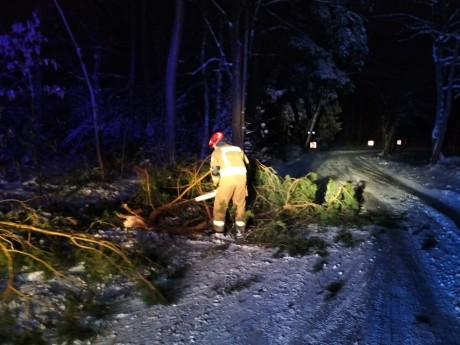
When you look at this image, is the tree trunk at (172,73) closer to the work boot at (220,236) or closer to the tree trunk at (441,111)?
the work boot at (220,236)

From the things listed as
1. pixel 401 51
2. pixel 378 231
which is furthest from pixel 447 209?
pixel 401 51

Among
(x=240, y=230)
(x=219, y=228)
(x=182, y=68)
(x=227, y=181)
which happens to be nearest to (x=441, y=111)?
(x=182, y=68)

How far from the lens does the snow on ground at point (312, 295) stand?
14.1ft

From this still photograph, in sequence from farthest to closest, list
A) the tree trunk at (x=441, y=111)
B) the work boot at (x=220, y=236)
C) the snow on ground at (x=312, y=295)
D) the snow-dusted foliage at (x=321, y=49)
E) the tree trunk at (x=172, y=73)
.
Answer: the tree trunk at (x=441, y=111) → the snow-dusted foliage at (x=321, y=49) → the tree trunk at (x=172, y=73) → the work boot at (x=220, y=236) → the snow on ground at (x=312, y=295)

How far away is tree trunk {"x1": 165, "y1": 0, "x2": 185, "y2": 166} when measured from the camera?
12227 mm

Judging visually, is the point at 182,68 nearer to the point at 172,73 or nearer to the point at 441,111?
the point at 172,73

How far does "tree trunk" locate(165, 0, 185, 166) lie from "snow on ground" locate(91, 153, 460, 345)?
20.2ft

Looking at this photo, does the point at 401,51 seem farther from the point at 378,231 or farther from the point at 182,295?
the point at 182,295

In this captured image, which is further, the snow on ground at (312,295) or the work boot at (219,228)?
the work boot at (219,228)

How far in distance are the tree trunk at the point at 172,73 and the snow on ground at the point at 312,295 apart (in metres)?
6.15

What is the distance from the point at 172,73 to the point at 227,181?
6.21 m

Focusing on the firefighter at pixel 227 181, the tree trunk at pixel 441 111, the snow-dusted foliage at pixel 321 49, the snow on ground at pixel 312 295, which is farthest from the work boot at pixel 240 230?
the tree trunk at pixel 441 111

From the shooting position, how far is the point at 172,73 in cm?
1238

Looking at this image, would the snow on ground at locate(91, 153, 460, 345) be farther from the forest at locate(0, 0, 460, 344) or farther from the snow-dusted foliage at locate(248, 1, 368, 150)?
the snow-dusted foliage at locate(248, 1, 368, 150)
